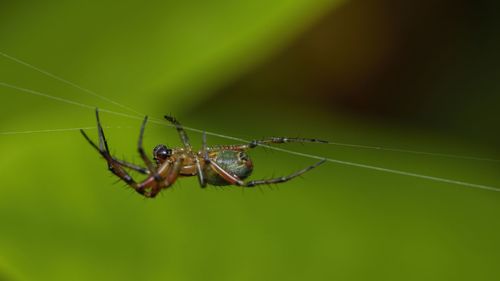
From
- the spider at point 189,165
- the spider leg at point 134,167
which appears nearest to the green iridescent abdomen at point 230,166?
the spider at point 189,165

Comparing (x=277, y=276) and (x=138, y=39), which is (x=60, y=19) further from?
(x=277, y=276)

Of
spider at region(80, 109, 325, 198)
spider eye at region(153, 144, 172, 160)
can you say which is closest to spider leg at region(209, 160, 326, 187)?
spider at region(80, 109, 325, 198)

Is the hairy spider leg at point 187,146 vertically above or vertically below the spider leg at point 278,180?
above

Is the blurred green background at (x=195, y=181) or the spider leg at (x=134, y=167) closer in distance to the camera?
the blurred green background at (x=195, y=181)

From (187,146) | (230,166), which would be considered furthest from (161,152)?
(230,166)

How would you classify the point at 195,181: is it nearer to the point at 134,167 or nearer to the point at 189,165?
the point at 189,165

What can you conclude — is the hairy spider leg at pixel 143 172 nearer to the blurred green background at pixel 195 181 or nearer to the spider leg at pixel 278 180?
the blurred green background at pixel 195 181

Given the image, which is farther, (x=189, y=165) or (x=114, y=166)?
(x=189, y=165)

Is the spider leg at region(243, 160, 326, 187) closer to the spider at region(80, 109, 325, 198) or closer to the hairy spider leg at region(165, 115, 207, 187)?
the spider at region(80, 109, 325, 198)
